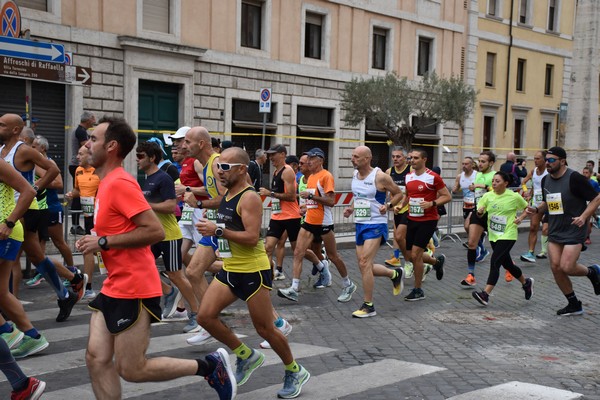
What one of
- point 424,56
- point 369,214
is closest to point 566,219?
point 369,214

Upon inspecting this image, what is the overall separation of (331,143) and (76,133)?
16.6m

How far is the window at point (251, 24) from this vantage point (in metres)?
27.0

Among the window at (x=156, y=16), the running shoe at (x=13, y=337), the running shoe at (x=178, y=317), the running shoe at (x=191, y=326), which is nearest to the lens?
the running shoe at (x=13, y=337)

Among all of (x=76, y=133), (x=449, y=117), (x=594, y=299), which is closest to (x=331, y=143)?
(x=449, y=117)

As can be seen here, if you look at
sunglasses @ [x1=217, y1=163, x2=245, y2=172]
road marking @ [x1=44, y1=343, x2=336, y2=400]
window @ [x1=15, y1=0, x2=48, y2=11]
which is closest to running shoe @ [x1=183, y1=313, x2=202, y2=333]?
road marking @ [x1=44, y1=343, x2=336, y2=400]

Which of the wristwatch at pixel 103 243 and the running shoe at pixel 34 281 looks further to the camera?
the running shoe at pixel 34 281

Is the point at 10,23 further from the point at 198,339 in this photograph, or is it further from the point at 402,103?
the point at 402,103

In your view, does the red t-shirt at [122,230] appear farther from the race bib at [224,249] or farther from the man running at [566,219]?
the man running at [566,219]

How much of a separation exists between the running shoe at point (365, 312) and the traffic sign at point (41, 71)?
A: 18.8 ft

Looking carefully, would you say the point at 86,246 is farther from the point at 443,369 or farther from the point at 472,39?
the point at 472,39

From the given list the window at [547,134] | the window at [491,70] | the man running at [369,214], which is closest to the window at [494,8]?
the window at [491,70]

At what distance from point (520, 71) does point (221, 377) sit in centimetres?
3850

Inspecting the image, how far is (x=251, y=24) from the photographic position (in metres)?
27.3

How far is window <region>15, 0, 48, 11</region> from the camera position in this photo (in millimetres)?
20308
